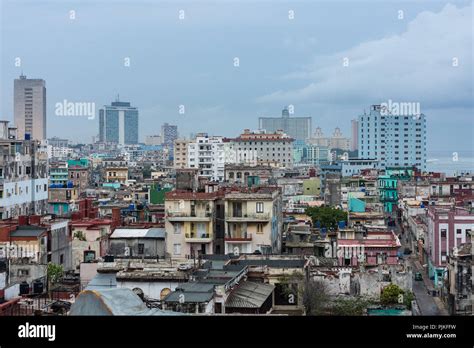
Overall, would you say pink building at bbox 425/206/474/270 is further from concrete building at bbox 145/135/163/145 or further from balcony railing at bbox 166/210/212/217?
concrete building at bbox 145/135/163/145

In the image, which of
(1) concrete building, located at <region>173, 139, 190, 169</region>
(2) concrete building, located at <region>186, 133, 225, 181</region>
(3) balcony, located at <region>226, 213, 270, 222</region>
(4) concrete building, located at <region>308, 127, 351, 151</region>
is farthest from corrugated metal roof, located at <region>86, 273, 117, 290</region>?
(4) concrete building, located at <region>308, 127, 351, 151</region>

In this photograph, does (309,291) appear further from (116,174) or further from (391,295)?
(116,174)

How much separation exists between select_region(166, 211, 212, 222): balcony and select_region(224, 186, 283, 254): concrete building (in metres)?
0.24

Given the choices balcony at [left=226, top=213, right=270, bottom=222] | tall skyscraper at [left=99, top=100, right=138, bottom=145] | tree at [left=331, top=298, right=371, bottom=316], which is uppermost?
tall skyscraper at [left=99, top=100, right=138, bottom=145]

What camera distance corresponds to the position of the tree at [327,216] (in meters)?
15.6

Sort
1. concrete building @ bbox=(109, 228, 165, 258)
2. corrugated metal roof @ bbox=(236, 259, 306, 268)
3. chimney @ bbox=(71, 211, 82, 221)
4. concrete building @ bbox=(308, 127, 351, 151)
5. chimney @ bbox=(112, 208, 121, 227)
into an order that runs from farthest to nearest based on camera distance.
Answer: concrete building @ bbox=(308, 127, 351, 151) → chimney @ bbox=(71, 211, 82, 221) → chimney @ bbox=(112, 208, 121, 227) → concrete building @ bbox=(109, 228, 165, 258) → corrugated metal roof @ bbox=(236, 259, 306, 268)

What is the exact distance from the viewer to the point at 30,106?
2956 cm

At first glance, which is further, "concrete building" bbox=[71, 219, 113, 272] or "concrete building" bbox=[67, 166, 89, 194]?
"concrete building" bbox=[67, 166, 89, 194]

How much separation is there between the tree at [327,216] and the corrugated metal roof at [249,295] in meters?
8.10

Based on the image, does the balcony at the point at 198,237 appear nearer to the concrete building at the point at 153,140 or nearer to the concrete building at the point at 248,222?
the concrete building at the point at 248,222

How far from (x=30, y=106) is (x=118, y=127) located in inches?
1233

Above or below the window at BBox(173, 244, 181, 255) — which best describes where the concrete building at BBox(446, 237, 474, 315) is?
below

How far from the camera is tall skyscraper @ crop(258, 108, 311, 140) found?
48.6m
